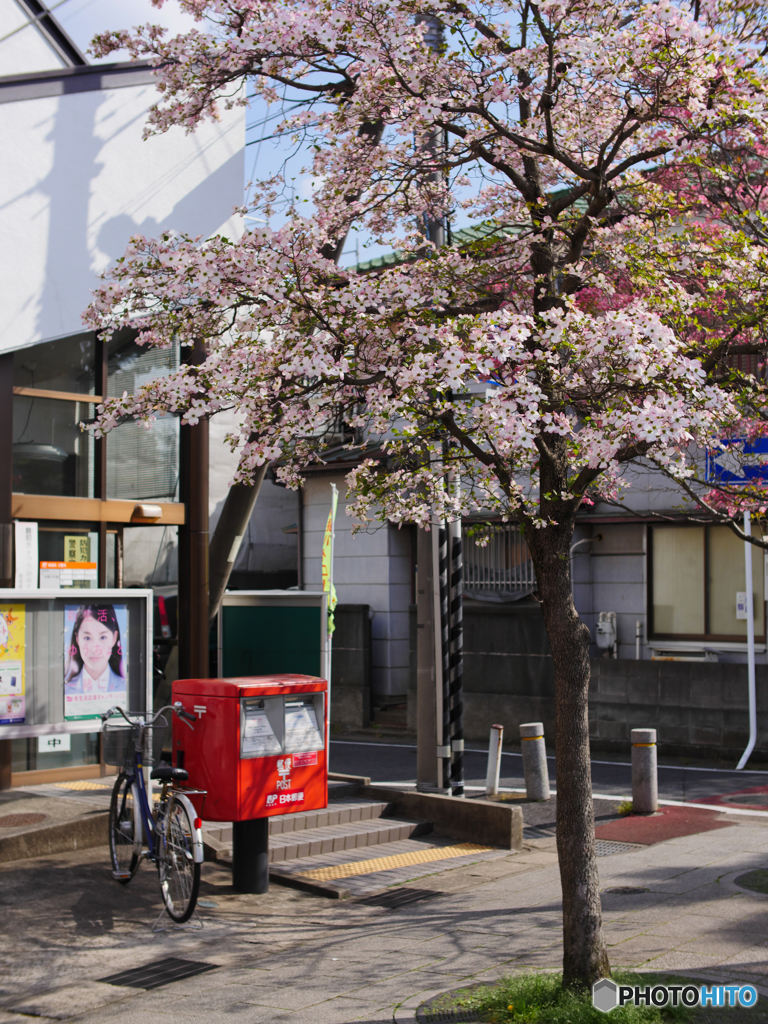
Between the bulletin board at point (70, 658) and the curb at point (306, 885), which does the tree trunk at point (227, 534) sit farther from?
the curb at point (306, 885)

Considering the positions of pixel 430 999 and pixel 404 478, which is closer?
pixel 430 999

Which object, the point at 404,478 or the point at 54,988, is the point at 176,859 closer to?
the point at 54,988

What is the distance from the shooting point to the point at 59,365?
11.1 metres

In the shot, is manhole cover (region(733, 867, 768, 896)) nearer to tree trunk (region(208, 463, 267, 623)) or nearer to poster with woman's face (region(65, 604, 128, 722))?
poster with woman's face (region(65, 604, 128, 722))

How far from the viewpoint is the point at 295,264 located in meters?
5.99

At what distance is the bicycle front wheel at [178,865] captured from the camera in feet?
22.9

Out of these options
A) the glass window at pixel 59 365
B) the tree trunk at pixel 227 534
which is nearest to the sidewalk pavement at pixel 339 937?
the tree trunk at pixel 227 534

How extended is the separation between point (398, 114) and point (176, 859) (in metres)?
5.32

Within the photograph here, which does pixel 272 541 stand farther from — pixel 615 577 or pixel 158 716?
pixel 158 716

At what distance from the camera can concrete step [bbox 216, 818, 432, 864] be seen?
9188 mm

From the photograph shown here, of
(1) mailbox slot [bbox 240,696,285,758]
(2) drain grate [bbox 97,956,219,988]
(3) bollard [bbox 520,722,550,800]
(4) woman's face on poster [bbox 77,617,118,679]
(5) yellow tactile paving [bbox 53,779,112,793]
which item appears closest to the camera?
(2) drain grate [bbox 97,956,219,988]

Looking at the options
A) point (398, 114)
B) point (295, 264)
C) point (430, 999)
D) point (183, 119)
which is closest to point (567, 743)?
point (430, 999)

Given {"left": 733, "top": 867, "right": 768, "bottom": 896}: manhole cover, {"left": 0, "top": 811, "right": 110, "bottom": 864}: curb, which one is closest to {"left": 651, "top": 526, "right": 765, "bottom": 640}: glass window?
{"left": 733, "top": 867, "right": 768, "bottom": 896}: manhole cover

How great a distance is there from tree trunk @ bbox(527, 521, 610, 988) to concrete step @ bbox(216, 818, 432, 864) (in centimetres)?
422
